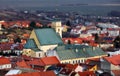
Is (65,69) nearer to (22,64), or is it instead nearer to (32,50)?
(22,64)

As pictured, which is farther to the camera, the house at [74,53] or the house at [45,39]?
the house at [45,39]

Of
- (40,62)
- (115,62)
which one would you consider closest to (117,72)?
(115,62)

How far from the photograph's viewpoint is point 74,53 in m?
38.6

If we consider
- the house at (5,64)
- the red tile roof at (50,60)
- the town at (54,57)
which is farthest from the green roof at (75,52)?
the house at (5,64)

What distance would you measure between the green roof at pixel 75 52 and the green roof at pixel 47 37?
229 cm

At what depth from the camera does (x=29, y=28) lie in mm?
63062

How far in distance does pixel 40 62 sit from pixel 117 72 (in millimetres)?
6464

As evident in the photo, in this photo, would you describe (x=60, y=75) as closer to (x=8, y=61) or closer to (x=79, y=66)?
(x=79, y=66)

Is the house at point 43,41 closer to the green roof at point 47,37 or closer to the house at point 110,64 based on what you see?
the green roof at point 47,37

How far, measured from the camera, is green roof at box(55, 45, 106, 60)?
124 ft

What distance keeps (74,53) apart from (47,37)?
3.93 m

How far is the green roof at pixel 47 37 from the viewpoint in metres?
41.3

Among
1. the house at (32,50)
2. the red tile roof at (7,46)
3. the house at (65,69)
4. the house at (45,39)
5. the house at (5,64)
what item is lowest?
the red tile roof at (7,46)

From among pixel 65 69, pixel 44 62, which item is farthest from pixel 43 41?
pixel 65 69
